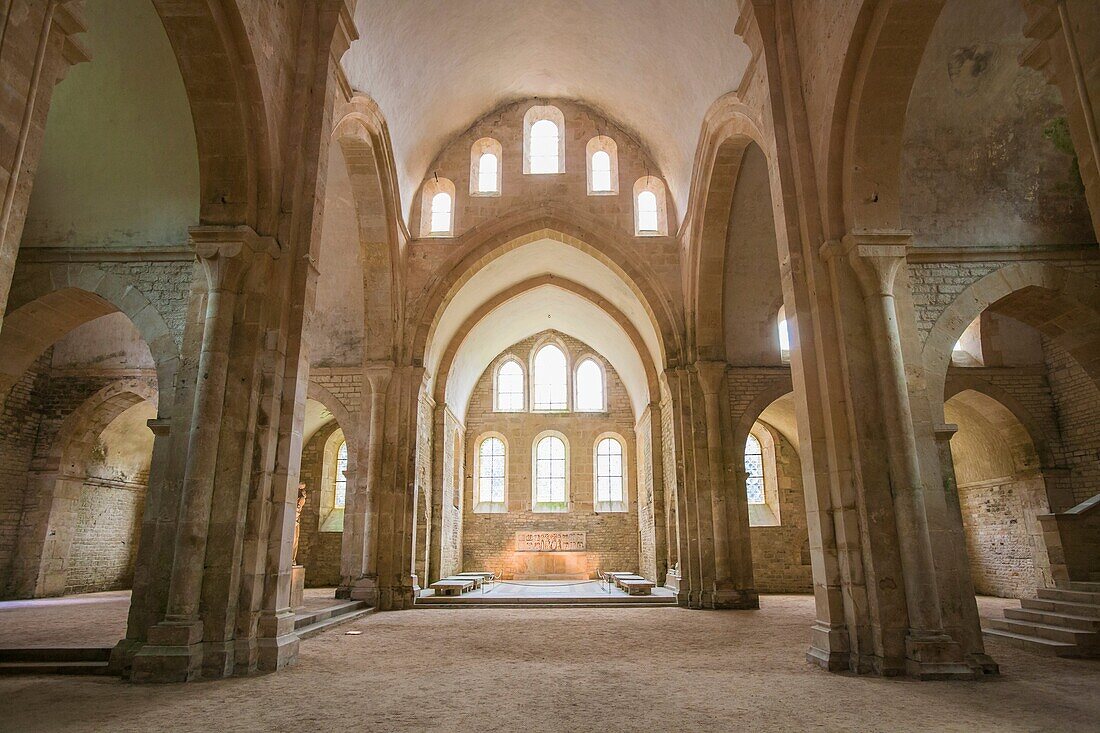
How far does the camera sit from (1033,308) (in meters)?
9.13

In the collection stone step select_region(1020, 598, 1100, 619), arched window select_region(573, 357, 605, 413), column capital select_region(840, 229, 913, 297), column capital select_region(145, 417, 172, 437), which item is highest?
arched window select_region(573, 357, 605, 413)

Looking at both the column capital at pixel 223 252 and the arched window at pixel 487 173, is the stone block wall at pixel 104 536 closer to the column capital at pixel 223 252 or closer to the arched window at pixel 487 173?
the arched window at pixel 487 173

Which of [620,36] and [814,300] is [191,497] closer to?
[814,300]

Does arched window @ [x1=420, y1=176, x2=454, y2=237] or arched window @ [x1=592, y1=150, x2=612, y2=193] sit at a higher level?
arched window @ [x1=592, y1=150, x2=612, y2=193]

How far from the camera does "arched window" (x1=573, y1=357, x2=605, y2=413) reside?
2295cm

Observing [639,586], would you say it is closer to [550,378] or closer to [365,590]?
[365,590]

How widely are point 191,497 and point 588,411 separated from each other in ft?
56.5

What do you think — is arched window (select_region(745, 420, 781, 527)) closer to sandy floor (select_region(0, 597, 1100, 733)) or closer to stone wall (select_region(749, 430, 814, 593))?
stone wall (select_region(749, 430, 814, 593))

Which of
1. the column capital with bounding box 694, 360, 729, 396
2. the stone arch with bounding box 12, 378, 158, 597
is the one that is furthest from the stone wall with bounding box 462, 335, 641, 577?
the stone arch with bounding box 12, 378, 158, 597

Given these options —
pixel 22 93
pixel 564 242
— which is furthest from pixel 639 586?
pixel 22 93

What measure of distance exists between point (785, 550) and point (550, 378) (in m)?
9.32

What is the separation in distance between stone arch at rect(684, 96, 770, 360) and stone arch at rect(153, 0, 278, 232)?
7239mm

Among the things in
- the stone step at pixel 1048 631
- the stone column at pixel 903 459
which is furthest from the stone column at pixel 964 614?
the stone step at pixel 1048 631

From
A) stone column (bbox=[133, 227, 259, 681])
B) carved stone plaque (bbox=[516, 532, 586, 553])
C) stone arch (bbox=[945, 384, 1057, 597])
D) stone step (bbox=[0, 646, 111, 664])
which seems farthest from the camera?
carved stone plaque (bbox=[516, 532, 586, 553])
